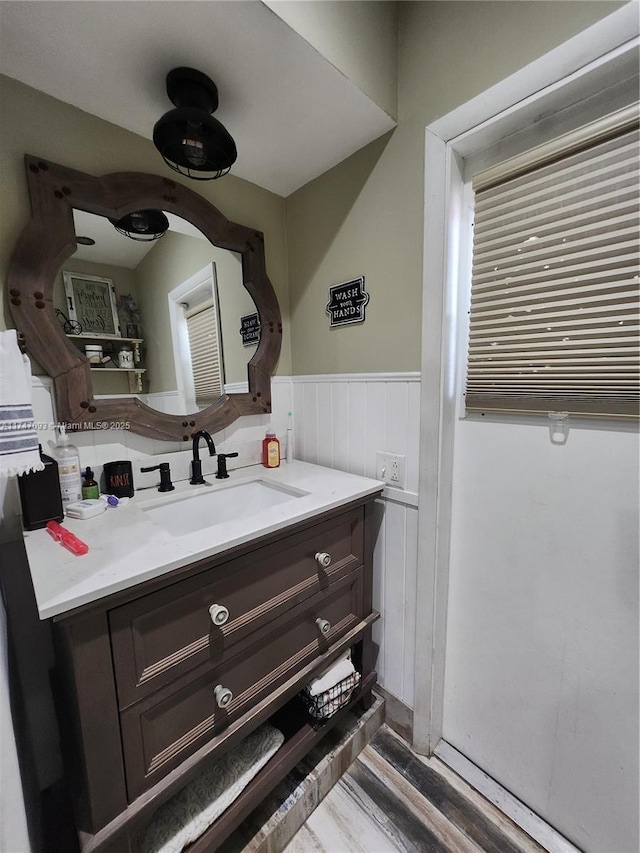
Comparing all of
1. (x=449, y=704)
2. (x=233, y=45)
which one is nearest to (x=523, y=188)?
(x=233, y=45)

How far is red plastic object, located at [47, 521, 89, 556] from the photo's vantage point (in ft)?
2.47

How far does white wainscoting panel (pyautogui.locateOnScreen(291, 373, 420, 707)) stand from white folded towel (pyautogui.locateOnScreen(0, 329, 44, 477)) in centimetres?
97

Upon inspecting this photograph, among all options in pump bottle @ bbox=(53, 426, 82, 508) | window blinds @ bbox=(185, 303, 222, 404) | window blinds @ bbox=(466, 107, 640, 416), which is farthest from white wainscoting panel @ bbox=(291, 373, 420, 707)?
pump bottle @ bbox=(53, 426, 82, 508)

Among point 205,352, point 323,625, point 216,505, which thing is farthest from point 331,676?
point 205,352

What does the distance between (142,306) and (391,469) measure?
1.03 m

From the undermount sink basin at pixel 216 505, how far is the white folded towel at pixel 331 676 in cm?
56

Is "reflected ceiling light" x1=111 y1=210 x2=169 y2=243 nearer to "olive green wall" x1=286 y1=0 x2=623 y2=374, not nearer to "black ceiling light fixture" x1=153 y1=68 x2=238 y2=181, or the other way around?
"black ceiling light fixture" x1=153 y1=68 x2=238 y2=181

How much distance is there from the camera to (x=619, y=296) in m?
0.77

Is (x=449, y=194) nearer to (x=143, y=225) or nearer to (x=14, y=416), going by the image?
(x=143, y=225)

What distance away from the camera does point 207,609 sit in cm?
80

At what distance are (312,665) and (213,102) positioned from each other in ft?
5.43

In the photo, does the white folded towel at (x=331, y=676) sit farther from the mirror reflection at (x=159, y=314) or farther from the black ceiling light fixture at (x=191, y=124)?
the black ceiling light fixture at (x=191, y=124)

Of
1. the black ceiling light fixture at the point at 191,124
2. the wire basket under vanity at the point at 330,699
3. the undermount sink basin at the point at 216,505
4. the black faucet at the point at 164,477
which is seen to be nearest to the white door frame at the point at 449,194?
the wire basket under vanity at the point at 330,699

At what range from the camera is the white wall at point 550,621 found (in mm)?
845
